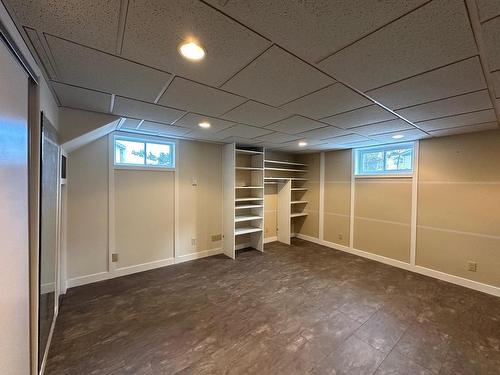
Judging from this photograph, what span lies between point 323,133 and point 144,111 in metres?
2.54

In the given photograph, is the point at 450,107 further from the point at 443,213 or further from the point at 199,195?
the point at 199,195

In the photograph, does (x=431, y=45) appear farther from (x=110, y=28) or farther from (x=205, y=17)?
(x=110, y=28)

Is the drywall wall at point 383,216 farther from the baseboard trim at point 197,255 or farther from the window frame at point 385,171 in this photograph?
the baseboard trim at point 197,255

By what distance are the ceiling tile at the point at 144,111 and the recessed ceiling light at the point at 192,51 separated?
109 centimetres

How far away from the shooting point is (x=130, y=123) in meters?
2.99

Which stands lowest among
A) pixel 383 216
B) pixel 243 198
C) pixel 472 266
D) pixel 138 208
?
pixel 472 266

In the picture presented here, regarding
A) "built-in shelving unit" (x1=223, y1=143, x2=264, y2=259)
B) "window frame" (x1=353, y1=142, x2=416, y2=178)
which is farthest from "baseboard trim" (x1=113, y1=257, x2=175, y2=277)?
"window frame" (x1=353, y1=142, x2=416, y2=178)

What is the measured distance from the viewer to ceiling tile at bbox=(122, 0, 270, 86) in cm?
102

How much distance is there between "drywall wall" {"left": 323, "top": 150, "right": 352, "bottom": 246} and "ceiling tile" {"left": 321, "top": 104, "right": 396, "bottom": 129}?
2.29 m

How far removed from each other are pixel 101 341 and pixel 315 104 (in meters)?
3.15

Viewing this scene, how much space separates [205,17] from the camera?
1060 millimetres

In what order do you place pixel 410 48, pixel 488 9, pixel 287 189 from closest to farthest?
pixel 488 9, pixel 410 48, pixel 287 189

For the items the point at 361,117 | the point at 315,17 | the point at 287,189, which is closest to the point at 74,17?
the point at 315,17

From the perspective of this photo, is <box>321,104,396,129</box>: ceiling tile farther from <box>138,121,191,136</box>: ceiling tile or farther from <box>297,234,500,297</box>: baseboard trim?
<box>297,234,500,297</box>: baseboard trim
